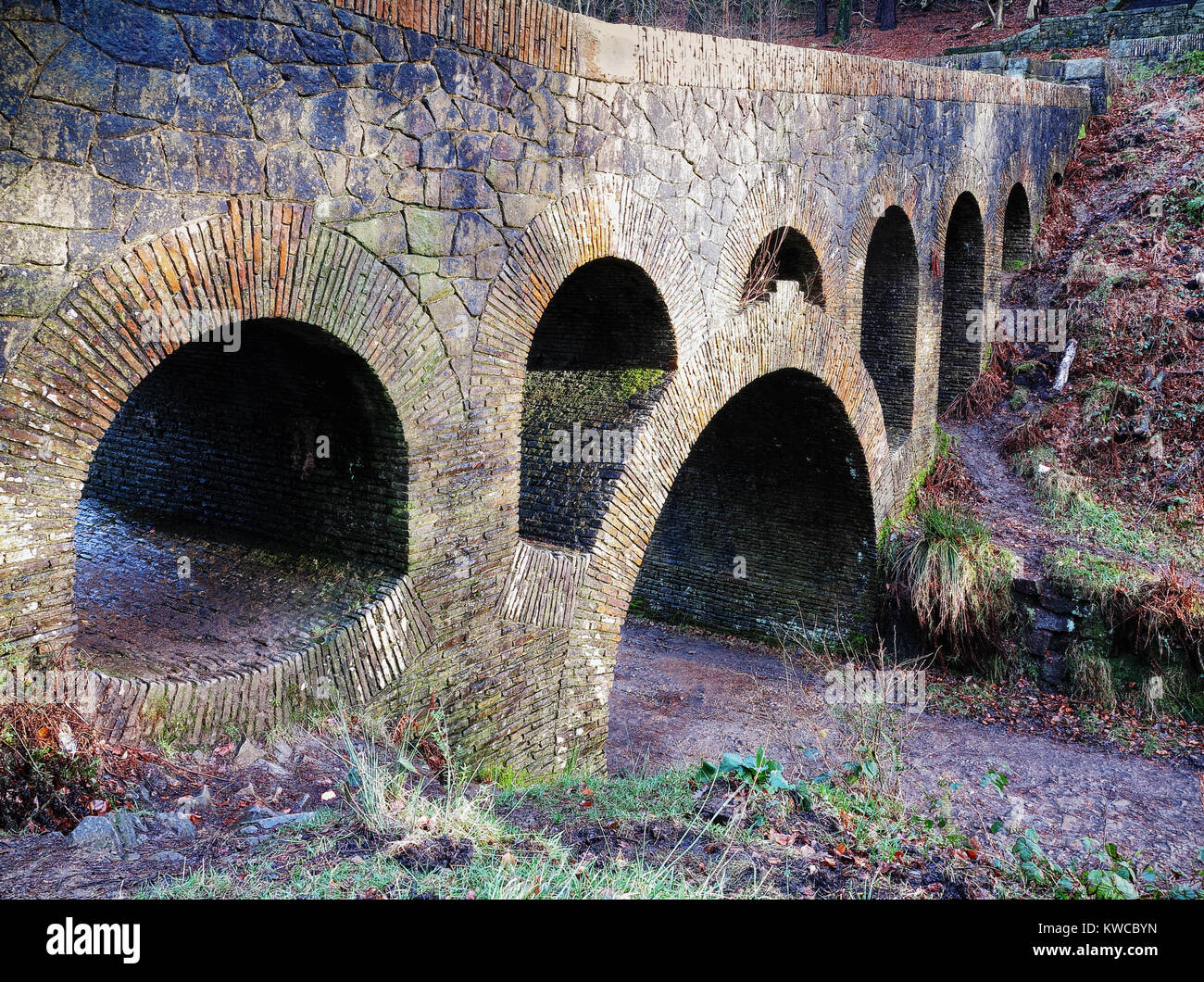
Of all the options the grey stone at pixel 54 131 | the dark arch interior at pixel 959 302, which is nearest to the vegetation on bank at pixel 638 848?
the grey stone at pixel 54 131

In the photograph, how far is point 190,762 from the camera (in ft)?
A: 14.6

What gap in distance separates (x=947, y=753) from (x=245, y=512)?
20.9ft

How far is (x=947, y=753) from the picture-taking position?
9.18 metres

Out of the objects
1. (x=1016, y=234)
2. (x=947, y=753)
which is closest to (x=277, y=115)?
(x=947, y=753)

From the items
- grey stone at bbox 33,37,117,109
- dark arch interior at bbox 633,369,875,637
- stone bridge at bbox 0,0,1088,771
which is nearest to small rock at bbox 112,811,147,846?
stone bridge at bbox 0,0,1088,771

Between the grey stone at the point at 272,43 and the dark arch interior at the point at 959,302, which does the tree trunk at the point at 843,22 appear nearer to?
the dark arch interior at the point at 959,302

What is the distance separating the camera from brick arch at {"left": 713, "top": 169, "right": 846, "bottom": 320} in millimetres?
8031

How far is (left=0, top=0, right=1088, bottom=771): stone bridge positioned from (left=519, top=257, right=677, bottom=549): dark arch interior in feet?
0.08

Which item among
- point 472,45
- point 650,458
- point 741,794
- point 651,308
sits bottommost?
point 741,794

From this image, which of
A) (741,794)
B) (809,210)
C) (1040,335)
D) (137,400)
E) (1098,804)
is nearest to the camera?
(741,794)

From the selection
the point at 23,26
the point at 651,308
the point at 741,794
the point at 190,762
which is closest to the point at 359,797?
the point at 190,762

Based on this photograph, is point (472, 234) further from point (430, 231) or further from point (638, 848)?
point (638, 848)
